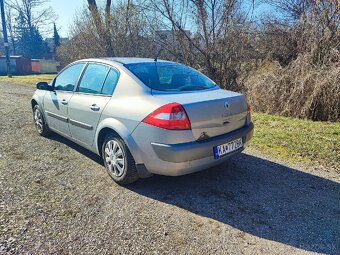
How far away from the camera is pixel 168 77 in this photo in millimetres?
3836

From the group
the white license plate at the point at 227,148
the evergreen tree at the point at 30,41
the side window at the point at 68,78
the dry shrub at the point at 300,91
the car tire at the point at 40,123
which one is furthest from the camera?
the evergreen tree at the point at 30,41

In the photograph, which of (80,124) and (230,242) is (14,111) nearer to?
(80,124)

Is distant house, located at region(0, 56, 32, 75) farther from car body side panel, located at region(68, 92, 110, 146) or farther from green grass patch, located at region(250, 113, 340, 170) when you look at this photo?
green grass patch, located at region(250, 113, 340, 170)

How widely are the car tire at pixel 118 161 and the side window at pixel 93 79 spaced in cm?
77

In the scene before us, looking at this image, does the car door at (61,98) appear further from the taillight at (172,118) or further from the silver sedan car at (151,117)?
the taillight at (172,118)

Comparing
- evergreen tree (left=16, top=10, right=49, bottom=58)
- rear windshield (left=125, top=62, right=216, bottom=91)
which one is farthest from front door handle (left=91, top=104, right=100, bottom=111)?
evergreen tree (left=16, top=10, right=49, bottom=58)

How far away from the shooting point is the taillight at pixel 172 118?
302cm

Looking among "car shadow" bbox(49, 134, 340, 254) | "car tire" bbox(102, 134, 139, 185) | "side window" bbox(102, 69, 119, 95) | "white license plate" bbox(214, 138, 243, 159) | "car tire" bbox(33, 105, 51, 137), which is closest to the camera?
"car shadow" bbox(49, 134, 340, 254)

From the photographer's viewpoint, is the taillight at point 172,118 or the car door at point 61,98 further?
the car door at point 61,98

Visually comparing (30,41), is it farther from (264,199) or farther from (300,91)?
(264,199)

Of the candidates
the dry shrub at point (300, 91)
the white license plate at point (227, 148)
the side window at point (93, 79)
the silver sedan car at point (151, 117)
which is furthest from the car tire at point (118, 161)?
the dry shrub at point (300, 91)

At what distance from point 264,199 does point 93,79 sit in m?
2.79

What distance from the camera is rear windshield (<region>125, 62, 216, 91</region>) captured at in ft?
11.9

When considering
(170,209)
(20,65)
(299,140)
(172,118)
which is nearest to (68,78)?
(172,118)
